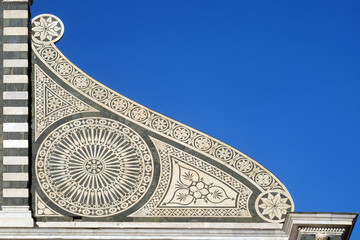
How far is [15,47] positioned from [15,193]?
6.66 ft

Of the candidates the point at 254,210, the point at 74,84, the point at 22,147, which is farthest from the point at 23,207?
the point at 254,210

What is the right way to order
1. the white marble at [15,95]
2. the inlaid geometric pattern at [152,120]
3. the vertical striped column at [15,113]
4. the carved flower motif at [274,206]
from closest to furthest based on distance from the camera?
the vertical striped column at [15,113], the carved flower motif at [274,206], the inlaid geometric pattern at [152,120], the white marble at [15,95]

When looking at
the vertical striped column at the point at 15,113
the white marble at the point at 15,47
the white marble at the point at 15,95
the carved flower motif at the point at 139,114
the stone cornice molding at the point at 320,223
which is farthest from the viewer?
the white marble at the point at 15,47

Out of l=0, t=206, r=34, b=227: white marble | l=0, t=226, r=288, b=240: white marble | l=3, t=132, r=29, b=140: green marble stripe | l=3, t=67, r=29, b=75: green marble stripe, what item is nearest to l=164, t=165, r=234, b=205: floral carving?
l=0, t=226, r=288, b=240: white marble

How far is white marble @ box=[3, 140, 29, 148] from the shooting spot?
52.3 feet

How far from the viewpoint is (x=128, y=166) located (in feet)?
52.7

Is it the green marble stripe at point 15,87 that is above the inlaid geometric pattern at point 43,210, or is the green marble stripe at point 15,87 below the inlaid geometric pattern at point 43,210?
above

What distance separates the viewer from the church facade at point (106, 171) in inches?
612

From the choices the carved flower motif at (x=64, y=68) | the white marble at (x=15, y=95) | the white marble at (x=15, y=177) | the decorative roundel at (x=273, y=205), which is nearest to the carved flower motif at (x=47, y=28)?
the carved flower motif at (x=64, y=68)

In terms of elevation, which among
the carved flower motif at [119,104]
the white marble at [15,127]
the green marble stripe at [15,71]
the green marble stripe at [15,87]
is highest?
the green marble stripe at [15,71]

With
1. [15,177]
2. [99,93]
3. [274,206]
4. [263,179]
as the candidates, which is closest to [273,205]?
[274,206]

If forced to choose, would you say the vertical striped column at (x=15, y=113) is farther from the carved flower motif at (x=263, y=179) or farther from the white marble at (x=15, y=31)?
the carved flower motif at (x=263, y=179)

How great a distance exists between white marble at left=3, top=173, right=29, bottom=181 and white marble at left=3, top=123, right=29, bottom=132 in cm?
59

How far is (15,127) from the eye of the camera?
1605 centimetres
